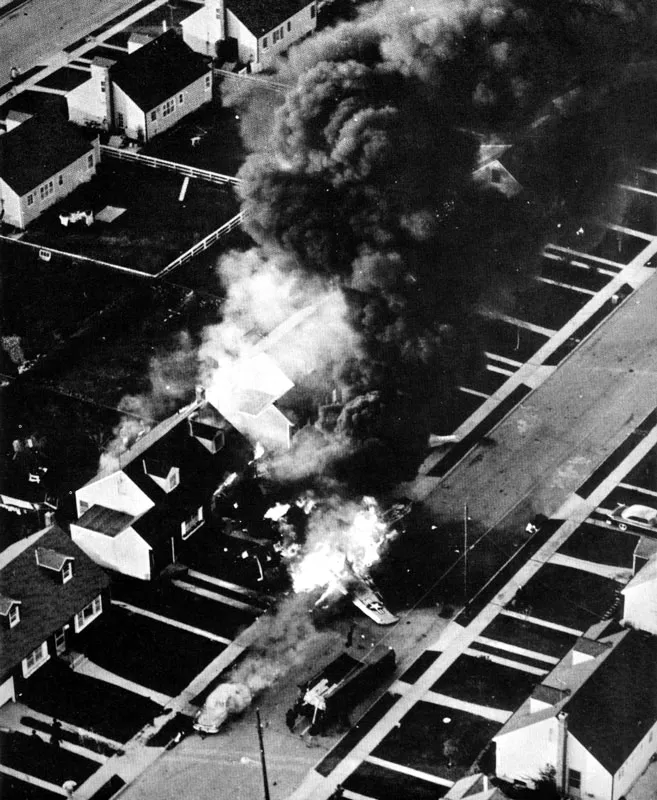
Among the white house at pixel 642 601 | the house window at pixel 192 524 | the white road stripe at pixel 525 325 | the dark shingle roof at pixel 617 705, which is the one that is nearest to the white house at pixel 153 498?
the house window at pixel 192 524

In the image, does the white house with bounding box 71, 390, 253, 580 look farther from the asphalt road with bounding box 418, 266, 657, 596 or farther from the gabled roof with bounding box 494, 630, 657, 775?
the gabled roof with bounding box 494, 630, 657, 775

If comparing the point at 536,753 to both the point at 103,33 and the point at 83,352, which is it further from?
the point at 103,33

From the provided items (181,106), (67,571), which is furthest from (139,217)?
(67,571)

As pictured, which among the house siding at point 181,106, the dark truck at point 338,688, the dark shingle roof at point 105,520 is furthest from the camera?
the house siding at point 181,106

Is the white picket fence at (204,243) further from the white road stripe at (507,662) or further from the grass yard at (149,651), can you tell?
the white road stripe at (507,662)

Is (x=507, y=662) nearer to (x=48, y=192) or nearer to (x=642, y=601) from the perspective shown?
(x=642, y=601)

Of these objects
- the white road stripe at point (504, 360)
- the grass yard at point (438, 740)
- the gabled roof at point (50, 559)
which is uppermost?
the gabled roof at point (50, 559)
